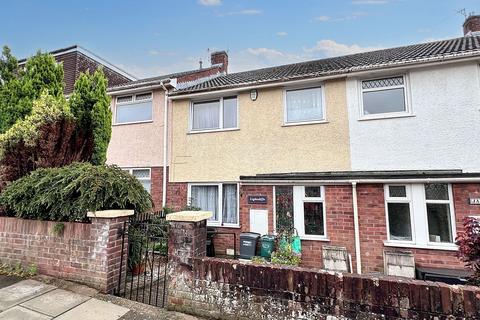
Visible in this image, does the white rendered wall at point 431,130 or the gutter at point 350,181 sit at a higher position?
the white rendered wall at point 431,130

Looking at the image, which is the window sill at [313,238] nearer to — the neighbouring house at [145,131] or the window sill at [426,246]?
the window sill at [426,246]

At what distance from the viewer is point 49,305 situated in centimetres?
370

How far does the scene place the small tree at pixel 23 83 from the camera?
690cm

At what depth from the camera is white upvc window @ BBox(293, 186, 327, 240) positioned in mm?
7656

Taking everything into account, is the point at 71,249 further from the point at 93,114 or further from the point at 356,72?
the point at 356,72

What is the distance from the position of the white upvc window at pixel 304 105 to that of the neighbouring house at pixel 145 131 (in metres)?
4.97

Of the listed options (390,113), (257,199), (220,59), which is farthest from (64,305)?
(220,59)

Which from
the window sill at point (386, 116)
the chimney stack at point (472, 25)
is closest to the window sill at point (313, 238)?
the window sill at point (386, 116)

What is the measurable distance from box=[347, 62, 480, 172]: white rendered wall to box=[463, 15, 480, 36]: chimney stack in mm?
6437

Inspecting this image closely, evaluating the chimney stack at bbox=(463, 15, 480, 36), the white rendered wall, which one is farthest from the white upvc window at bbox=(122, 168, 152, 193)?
the chimney stack at bbox=(463, 15, 480, 36)

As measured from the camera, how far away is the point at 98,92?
7.11m

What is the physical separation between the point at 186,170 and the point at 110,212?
5.85 meters

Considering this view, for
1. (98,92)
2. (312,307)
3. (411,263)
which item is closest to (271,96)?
(98,92)

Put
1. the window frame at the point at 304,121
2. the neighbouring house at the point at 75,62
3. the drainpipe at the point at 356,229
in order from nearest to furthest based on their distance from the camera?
the drainpipe at the point at 356,229 < the window frame at the point at 304,121 < the neighbouring house at the point at 75,62
